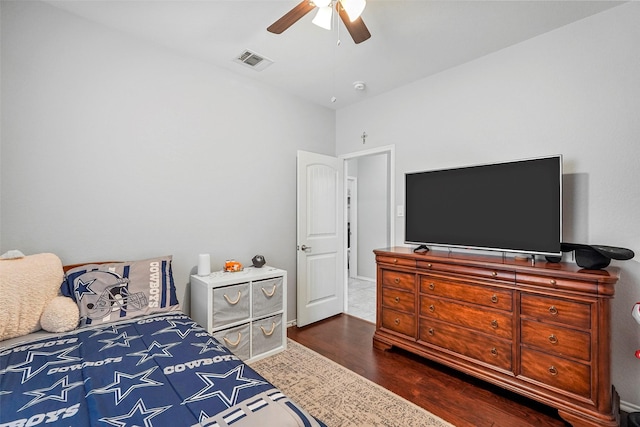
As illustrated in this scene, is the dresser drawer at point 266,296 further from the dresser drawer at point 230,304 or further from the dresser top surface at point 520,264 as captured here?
the dresser top surface at point 520,264

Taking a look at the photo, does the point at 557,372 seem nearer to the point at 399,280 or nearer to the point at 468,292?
the point at 468,292

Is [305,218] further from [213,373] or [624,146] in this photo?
[624,146]

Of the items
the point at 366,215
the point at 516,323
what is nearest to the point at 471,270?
the point at 516,323

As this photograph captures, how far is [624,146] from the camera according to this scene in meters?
2.00

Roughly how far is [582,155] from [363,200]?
12.6 ft

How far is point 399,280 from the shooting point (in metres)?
2.71

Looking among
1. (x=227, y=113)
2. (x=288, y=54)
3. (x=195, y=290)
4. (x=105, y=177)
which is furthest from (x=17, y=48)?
(x=195, y=290)

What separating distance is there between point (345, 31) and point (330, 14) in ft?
1.97

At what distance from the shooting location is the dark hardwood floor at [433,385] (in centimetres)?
189

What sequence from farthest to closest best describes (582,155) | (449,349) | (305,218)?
(305,218) < (449,349) < (582,155)

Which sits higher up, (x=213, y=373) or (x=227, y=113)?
(x=227, y=113)

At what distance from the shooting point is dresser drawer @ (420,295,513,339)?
2.09 metres

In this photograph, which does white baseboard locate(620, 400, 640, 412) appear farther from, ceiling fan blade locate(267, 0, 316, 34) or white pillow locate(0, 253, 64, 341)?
white pillow locate(0, 253, 64, 341)

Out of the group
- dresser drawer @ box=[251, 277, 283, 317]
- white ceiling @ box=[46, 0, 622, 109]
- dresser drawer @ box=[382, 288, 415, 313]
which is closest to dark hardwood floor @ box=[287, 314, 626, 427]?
dresser drawer @ box=[382, 288, 415, 313]
